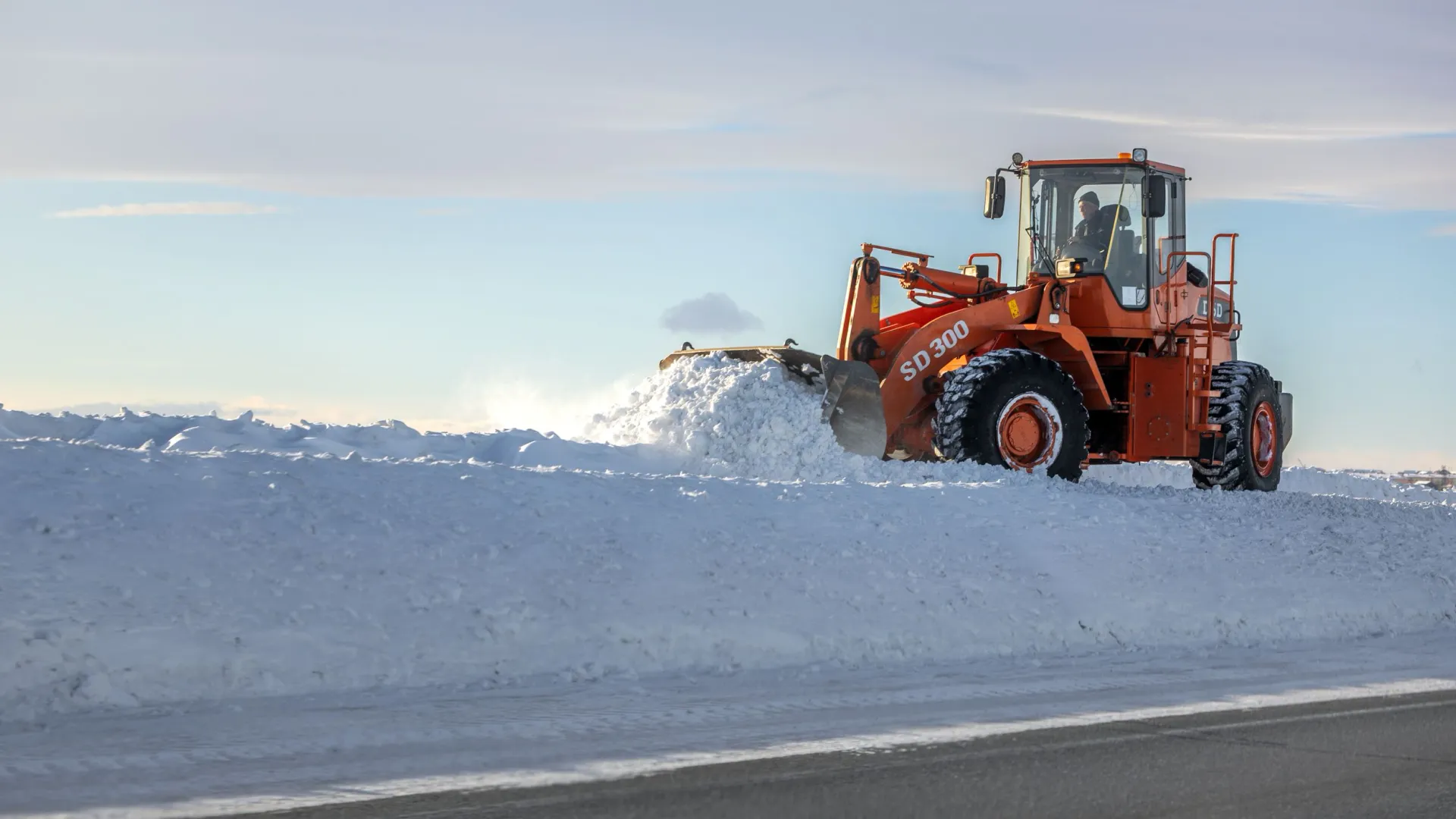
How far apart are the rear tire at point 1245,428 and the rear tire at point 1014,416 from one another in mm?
2943

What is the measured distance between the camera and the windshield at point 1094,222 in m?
16.5

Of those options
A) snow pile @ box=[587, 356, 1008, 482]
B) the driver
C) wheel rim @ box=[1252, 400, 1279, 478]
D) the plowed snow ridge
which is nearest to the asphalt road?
the plowed snow ridge

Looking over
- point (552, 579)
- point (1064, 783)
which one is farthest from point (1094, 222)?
point (1064, 783)

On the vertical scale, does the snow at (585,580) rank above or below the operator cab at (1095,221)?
below

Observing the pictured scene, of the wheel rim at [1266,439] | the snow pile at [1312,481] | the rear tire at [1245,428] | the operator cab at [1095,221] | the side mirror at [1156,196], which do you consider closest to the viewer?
the side mirror at [1156,196]

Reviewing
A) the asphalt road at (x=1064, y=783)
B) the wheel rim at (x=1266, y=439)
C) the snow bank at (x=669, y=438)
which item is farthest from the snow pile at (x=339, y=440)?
the asphalt road at (x=1064, y=783)

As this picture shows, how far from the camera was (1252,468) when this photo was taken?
17812mm

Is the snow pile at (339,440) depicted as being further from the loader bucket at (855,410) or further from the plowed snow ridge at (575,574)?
the loader bucket at (855,410)

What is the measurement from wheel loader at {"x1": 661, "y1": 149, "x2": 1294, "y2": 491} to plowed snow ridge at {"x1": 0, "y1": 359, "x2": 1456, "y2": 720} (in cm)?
134

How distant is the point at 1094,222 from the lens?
16.6 metres

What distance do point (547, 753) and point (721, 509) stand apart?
4.69 meters

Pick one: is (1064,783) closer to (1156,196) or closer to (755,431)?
(755,431)

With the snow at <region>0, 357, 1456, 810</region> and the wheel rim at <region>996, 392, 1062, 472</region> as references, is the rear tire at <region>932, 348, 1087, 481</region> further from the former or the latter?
the snow at <region>0, 357, 1456, 810</region>

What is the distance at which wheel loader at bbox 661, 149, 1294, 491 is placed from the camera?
48.8ft
